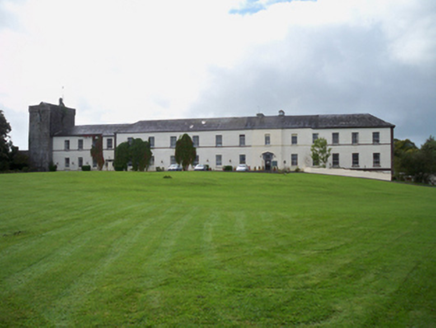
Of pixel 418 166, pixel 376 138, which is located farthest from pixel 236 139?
pixel 418 166

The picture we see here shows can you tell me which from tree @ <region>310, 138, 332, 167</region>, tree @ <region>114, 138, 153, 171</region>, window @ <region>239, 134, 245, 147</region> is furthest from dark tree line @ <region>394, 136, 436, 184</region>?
tree @ <region>114, 138, 153, 171</region>

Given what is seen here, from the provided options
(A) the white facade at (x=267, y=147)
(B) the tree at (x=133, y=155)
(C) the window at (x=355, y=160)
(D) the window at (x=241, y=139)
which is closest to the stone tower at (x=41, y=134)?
(A) the white facade at (x=267, y=147)

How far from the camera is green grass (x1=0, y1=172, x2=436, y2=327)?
4.82 meters

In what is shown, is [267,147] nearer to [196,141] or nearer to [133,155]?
[196,141]

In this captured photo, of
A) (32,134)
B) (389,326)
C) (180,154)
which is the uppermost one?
(32,134)

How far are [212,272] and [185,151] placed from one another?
51.5 m

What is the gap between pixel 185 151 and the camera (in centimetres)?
5722

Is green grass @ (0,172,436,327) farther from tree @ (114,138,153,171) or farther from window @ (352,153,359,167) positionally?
tree @ (114,138,153,171)

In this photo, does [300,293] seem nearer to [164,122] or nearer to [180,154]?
[180,154]

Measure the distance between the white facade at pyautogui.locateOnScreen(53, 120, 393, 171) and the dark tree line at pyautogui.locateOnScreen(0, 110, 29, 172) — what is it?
7.51 meters

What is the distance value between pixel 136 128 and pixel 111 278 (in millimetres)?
57706

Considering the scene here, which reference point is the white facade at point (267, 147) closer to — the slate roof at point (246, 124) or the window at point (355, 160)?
the window at point (355, 160)

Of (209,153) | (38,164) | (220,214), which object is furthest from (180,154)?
(220,214)

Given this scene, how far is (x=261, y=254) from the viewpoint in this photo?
722 centimetres
